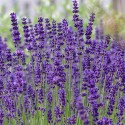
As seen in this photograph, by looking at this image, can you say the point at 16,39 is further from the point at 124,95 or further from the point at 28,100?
the point at 124,95

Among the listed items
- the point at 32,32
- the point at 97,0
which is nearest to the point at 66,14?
the point at 97,0

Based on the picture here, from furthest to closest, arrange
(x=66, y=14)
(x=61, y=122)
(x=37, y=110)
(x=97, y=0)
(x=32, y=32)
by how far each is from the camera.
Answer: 1. (x=66, y=14)
2. (x=97, y=0)
3. (x=32, y=32)
4. (x=37, y=110)
5. (x=61, y=122)

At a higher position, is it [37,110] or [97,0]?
[97,0]

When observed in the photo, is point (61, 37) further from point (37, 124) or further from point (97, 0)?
point (97, 0)

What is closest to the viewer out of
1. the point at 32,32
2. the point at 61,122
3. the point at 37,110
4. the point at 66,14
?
the point at 61,122

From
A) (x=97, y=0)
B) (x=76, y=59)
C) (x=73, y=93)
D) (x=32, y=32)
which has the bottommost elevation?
(x=73, y=93)

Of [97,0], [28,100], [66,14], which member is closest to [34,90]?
[28,100]

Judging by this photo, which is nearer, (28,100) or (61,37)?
(28,100)

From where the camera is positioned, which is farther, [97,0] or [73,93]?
[97,0]

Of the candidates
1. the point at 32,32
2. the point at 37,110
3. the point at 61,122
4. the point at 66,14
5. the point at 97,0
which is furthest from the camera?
the point at 66,14
